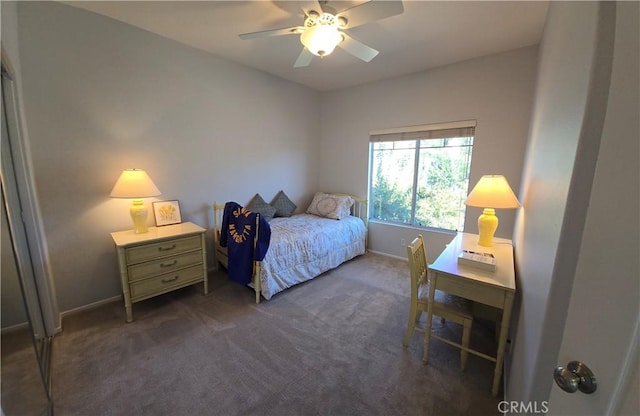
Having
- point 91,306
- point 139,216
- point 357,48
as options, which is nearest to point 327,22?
point 357,48

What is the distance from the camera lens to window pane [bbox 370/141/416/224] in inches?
145

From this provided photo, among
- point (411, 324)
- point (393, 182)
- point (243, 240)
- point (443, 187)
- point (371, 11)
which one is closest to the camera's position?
point (371, 11)

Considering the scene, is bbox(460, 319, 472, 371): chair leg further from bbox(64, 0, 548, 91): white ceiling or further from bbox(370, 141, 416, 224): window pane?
bbox(64, 0, 548, 91): white ceiling

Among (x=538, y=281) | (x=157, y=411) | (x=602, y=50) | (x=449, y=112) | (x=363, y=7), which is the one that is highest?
(x=363, y=7)

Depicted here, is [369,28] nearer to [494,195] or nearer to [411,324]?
[494,195]

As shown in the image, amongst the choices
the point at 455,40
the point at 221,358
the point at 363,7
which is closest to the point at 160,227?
the point at 221,358

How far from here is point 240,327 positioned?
7.22ft

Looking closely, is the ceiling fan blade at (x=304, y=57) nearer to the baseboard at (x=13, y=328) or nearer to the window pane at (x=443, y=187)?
the window pane at (x=443, y=187)

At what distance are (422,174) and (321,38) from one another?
237cm

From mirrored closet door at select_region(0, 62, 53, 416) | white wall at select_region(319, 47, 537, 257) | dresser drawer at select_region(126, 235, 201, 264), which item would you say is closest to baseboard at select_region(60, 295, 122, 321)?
mirrored closet door at select_region(0, 62, 53, 416)

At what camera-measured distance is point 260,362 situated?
1.82 metres

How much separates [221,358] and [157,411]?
459 millimetres

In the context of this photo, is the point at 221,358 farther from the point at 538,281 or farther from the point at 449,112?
the point at 449,112

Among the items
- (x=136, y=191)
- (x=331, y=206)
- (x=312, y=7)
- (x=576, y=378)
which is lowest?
(x=331, y=206)
